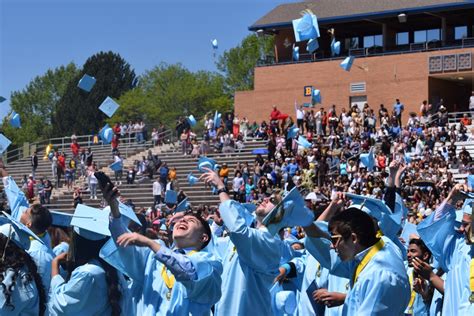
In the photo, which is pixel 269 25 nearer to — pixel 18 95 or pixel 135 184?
pixel 135 184

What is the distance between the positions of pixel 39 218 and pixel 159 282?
181cm

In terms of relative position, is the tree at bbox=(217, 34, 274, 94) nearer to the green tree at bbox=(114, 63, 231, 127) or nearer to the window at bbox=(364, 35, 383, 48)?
the green tree at bbox=(114, 63, 231, 127)

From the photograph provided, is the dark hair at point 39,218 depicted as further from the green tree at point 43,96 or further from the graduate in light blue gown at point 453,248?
the green tree at point 43,96

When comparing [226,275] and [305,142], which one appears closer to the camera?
[226,275]

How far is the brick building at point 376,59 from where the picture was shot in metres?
44.9

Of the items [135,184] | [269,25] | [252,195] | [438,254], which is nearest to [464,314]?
[438,254]

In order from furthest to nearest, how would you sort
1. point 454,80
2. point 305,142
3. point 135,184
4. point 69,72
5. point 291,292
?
point 69,72 → point 454,80 → point 135,184 → point 305,142 → point 291,292

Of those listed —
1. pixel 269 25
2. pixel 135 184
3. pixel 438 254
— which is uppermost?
pixel 269 25

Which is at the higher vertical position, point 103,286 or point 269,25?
point 269,25

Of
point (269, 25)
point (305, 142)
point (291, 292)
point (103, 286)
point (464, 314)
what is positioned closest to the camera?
point (103, 286)

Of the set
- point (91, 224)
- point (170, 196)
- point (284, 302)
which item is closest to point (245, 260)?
point (91, 224)

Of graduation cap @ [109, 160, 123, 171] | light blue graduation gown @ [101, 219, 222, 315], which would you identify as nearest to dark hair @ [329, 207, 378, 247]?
light blue graduation gown @ [101, 219, 222, 315]

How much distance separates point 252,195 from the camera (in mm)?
31297

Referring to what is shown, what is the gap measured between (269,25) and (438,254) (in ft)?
141
